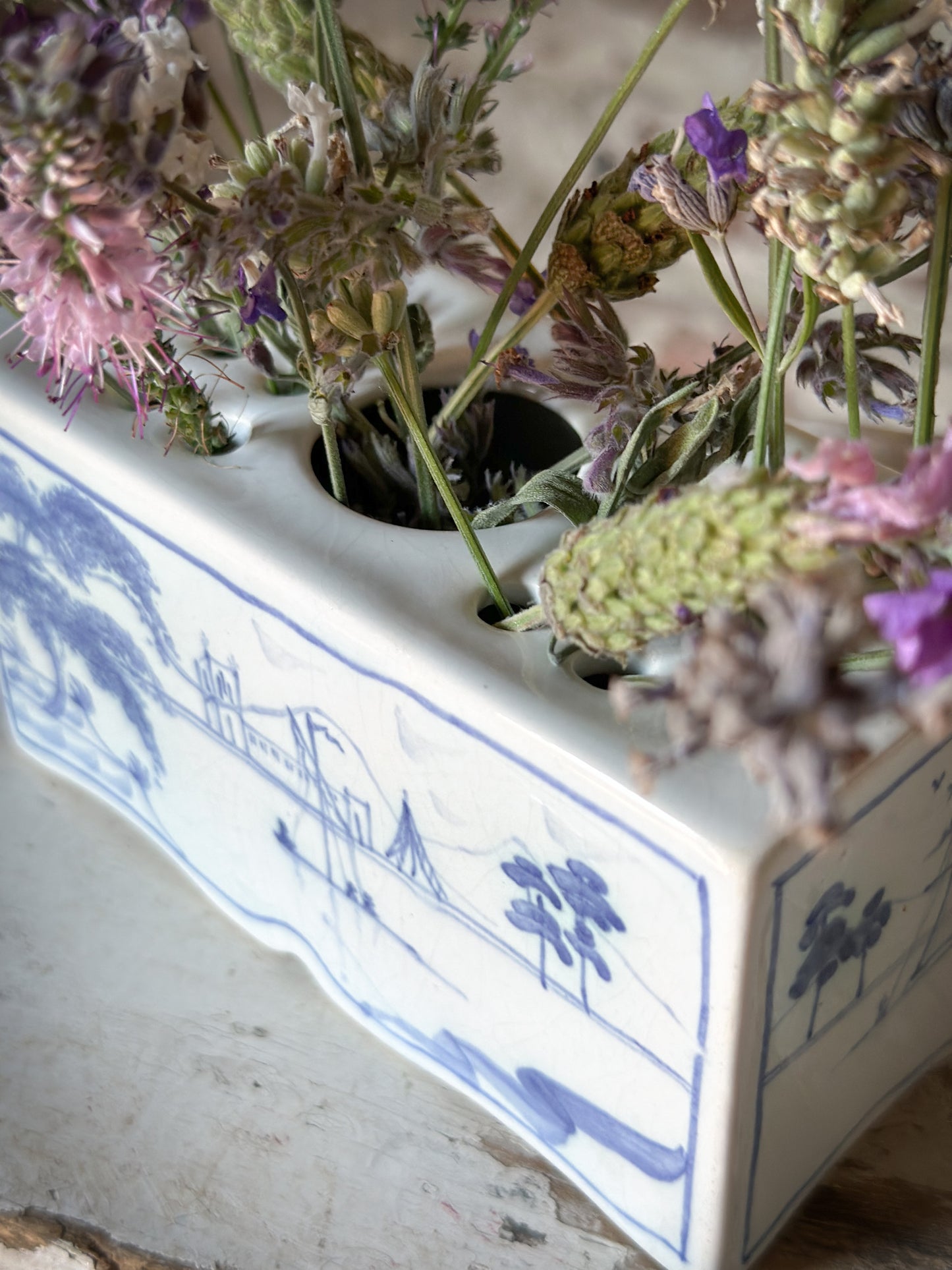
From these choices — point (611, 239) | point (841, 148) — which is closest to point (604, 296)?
point (611, 239)

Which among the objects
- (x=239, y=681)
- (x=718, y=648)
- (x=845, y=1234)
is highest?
(x=718, y=648)

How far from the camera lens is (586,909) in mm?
260

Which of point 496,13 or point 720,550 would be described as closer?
point 720,550

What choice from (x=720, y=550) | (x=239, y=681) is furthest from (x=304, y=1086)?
(x=720, y=550)

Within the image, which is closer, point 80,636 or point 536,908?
point 536,908

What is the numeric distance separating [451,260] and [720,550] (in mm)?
144

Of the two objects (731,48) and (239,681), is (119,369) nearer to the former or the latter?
A: (239,681)

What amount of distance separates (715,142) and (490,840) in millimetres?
138

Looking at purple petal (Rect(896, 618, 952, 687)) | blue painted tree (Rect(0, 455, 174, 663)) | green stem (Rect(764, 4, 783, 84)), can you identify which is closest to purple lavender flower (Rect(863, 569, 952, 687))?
purple petal (Rect(896, 618, 952, 687))

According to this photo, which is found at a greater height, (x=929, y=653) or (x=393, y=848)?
(x=929, y=653)

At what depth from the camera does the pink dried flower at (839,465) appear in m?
0.15

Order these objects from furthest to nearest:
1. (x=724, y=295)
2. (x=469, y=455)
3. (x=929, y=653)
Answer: (x=469, y=455)
(x=724, y=295)
(x=929, y=653)

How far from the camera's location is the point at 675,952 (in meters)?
0.25

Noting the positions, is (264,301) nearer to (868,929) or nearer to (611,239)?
(611,239)
